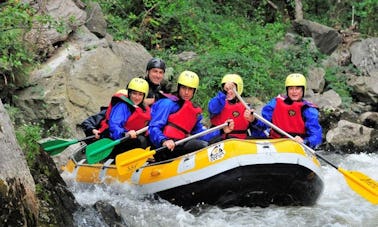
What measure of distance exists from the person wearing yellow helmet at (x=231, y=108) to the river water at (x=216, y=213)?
41.3 inches

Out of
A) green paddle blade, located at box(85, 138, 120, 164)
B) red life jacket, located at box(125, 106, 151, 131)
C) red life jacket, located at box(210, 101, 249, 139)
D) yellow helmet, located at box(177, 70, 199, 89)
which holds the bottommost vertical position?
green paddle blade, located at box(85, 138, 120, 164)

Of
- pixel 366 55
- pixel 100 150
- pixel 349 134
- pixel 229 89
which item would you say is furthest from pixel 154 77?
pixel 366 55

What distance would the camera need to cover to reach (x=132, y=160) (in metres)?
5.61

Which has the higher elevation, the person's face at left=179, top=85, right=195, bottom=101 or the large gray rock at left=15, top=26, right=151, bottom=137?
the person's face at left=179, top=85, right=195, bottom=101

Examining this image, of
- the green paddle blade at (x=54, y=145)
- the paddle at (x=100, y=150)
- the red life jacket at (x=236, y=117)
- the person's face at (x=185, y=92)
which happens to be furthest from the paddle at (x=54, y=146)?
the red life jacket at (x=236, y=117)

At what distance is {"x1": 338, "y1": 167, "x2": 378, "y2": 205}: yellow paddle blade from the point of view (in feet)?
17.7

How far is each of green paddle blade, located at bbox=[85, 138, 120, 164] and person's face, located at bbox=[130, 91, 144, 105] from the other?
0.64 metres

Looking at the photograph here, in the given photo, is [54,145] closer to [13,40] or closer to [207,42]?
[13,40]

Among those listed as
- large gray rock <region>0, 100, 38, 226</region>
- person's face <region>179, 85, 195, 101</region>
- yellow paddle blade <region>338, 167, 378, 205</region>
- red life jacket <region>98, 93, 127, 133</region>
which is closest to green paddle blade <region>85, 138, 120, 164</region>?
red life jacket <region>98, 93, 127, 133</region>

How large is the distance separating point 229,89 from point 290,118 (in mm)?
793

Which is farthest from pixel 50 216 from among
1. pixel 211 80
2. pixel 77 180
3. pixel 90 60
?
pixel 211 80

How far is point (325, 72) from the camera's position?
13242 mm

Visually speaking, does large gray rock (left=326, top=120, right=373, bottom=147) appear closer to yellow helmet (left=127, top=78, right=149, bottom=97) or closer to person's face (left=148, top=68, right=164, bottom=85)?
person's face (left=148, top=68, right=164, bottom=85)

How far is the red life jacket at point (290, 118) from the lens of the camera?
6266mm
